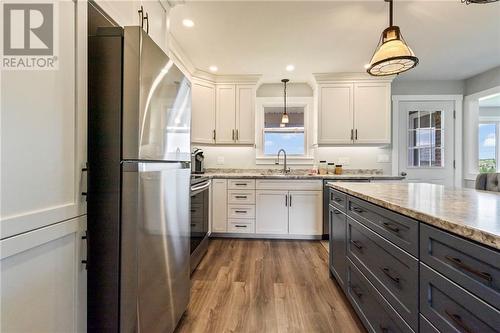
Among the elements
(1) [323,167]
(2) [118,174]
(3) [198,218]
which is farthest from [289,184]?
(2) [118,174]

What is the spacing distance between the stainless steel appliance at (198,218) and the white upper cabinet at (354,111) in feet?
6.49

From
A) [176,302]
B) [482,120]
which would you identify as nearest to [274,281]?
[176,302]

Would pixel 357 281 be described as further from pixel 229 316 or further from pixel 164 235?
pixel 164 235

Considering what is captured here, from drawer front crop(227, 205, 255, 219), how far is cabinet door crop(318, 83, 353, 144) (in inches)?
58.2

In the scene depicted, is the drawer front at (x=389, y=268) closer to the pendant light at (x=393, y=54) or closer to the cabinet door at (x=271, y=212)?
the pendant light at (x=393, y=54)

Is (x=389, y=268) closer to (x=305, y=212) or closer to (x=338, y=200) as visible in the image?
(x=338, y=200)

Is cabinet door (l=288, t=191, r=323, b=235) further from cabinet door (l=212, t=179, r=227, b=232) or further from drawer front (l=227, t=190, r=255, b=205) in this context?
cabinet door (l=212, t=179, r=227, b=232)

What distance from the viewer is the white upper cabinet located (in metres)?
3.74

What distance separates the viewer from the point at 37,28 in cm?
85

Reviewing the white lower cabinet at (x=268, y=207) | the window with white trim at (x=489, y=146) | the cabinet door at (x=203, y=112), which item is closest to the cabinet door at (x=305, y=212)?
the white lower cabinet at (x=268, y=207)

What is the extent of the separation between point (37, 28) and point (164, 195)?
816mm

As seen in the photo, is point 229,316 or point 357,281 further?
point 229,316

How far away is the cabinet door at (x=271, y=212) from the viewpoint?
352 centimetres

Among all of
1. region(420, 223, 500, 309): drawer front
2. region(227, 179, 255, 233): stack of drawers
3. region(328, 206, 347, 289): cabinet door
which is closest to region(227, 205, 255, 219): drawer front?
region(227, 179, 255, 233): stack of drawers
